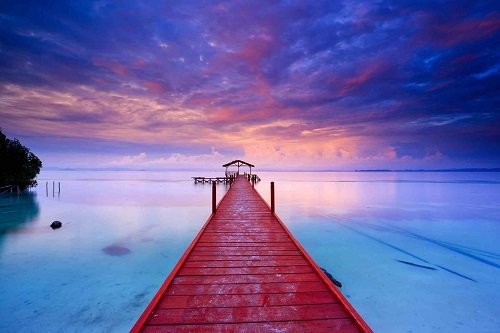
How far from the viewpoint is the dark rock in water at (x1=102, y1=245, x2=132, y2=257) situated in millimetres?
10875

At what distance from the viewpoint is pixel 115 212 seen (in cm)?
1988

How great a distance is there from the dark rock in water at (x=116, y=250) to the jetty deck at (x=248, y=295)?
7.27m

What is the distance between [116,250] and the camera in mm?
11258

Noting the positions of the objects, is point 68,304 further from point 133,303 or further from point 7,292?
point 7,292

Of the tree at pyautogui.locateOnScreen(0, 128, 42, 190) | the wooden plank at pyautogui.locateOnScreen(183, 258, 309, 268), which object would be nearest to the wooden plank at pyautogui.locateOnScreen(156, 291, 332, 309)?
the wooden plank at pyautogui.locateOnScreen(183, 258, 309, 268)

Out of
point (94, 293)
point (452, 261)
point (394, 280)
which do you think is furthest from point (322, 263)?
point (94, 293)

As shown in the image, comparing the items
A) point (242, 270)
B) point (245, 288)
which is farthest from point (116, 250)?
point (245, 288)

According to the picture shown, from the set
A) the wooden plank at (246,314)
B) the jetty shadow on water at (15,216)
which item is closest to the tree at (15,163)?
the jetty shadow on water at (15,216)

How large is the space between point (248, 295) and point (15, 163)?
1449 inches

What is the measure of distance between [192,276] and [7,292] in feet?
25.8

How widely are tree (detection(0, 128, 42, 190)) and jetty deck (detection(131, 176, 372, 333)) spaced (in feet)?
109

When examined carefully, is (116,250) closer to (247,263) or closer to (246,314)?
(247,263)

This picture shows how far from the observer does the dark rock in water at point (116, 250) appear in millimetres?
10875

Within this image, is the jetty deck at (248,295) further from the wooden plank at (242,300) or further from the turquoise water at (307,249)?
the turquoise water at (307,249)
